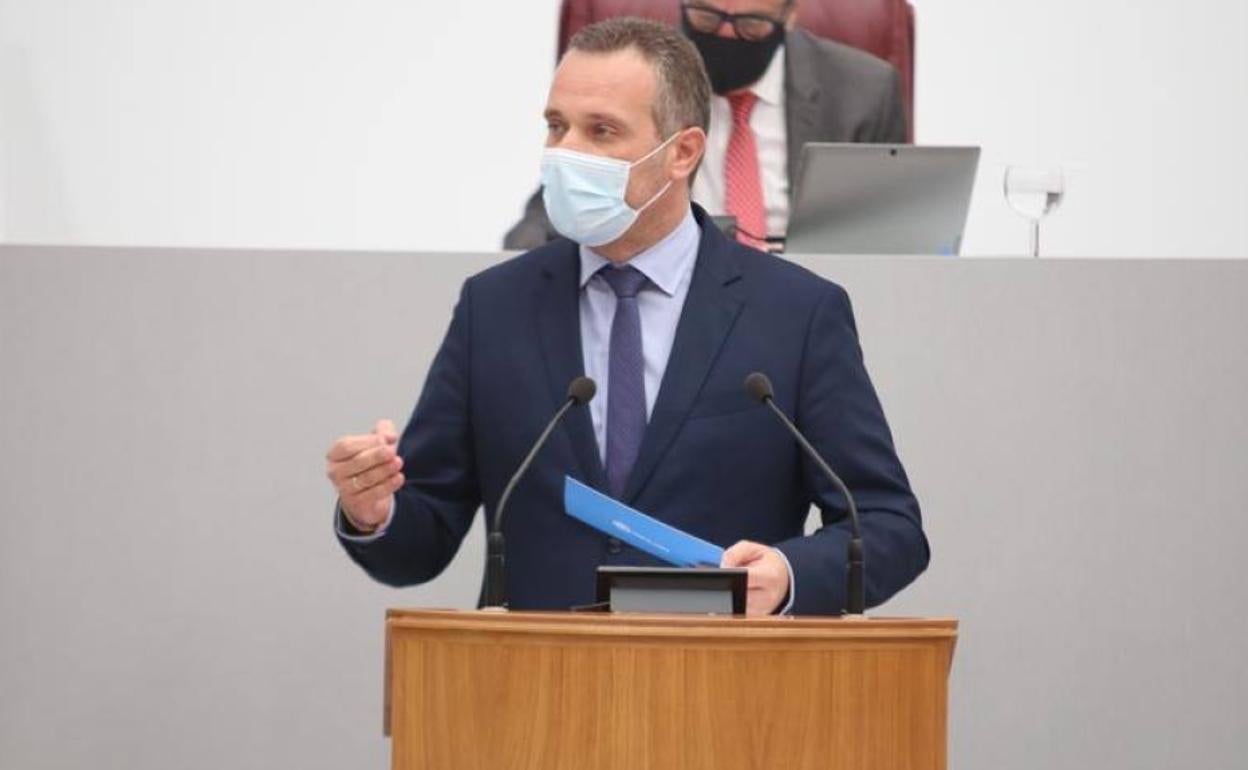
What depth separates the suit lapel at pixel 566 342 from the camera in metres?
2.62

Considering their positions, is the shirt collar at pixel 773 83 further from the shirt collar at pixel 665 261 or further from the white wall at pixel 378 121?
the shirt collar at pixel 665 261

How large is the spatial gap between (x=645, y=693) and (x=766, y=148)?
254 cm

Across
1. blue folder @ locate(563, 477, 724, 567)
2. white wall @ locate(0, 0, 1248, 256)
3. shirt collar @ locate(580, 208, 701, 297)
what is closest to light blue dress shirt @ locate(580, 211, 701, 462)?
shirt collar @ locate(580, 208, 701, 297)

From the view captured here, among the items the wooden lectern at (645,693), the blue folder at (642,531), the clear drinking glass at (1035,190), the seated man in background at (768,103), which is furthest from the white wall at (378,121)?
the wooden lectern at (645,693)

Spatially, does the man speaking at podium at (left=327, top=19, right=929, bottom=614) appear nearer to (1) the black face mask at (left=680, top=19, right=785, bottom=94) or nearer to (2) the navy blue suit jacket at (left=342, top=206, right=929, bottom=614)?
(2) the navy blue suit jacket at (left=342, top=206, right=929, bottom=614)

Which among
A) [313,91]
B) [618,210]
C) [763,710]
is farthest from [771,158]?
[763,710]

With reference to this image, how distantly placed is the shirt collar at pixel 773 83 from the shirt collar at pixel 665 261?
63.7 inches

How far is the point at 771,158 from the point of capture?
14.4 feet

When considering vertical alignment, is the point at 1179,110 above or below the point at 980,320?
above

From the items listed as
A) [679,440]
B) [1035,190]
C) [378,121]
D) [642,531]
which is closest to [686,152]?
[679,440]

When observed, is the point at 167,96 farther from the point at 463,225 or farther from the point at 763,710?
the point at 763,710

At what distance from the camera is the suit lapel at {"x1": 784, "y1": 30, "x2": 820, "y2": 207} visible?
4.34 metres

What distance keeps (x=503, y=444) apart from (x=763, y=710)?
0.77 metres

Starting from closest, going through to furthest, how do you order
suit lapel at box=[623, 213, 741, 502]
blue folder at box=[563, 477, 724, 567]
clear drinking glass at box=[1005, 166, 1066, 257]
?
blue folder at box=[563, 477, 724, 567], suit lapel at box=[623, 213, 741, 502], clear drinking glass at box=[1005, 166, 1066, 257]
